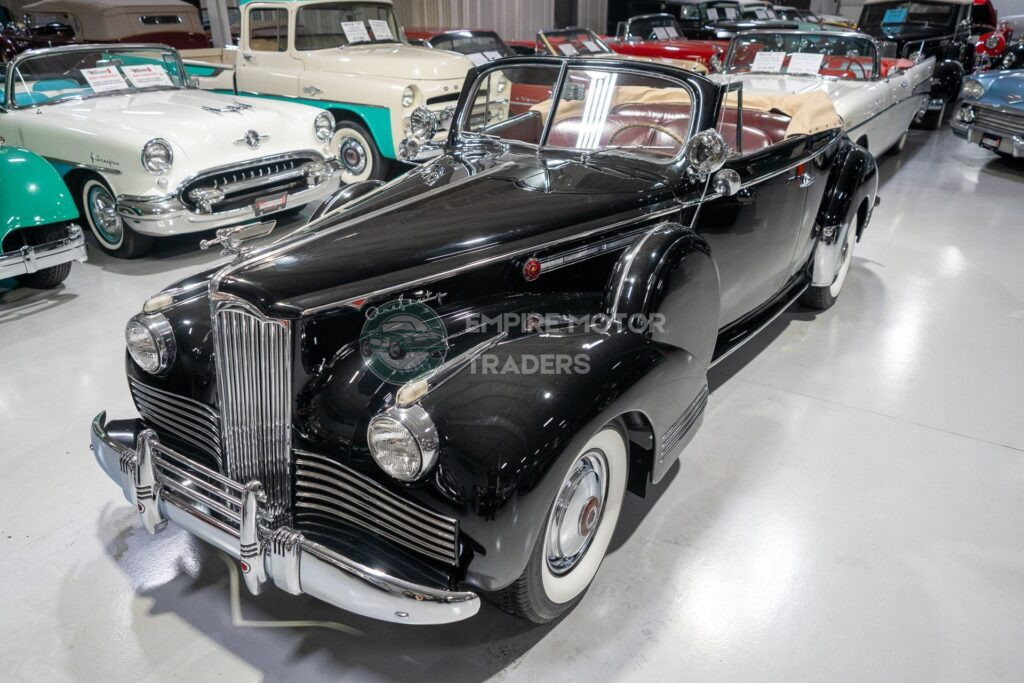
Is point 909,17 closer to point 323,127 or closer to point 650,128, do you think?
point 323,127

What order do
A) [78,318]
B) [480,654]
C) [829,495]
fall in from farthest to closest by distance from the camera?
1. [78,318]
2. [829,495]
3. [480,654]

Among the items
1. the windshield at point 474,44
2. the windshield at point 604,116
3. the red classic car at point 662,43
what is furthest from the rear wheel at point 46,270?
the red classic car at point 662,43

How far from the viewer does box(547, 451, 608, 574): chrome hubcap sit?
6.61 ft

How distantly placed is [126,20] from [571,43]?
17.4 ft

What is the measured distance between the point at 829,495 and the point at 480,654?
1497 millimetres

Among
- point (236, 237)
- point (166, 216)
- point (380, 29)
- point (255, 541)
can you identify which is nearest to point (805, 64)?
point (380, 29)

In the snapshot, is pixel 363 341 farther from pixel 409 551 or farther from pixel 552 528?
pixel 552 528

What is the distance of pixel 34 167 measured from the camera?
14.3 feet

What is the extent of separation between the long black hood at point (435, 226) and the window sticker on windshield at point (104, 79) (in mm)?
4074

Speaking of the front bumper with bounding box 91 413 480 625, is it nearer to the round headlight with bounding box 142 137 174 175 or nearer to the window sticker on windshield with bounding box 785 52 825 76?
the round headlight with bounding box 142 137 174 175

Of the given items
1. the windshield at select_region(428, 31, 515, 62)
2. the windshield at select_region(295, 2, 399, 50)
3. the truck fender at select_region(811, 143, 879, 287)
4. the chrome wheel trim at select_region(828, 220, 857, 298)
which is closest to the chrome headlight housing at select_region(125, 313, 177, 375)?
the truck fender at select_region(811, 143, 879, 287)

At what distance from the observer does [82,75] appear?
5.68 metres


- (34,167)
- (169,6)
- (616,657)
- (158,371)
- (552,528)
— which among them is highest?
(169,6)

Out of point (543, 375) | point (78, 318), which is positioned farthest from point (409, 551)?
point (78, 318)
